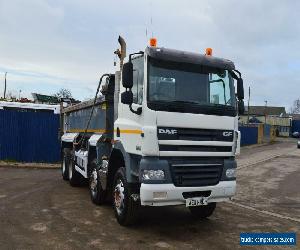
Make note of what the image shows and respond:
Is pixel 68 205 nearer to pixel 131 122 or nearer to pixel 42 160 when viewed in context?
pixel 131 122

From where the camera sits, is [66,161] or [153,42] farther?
[66,161]

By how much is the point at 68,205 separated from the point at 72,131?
3677 millimetres

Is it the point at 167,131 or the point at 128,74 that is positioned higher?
the point at 128,74

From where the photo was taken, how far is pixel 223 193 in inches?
273

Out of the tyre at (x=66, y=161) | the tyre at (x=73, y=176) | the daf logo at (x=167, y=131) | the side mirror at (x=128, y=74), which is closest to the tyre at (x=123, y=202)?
the daf logo at (x=167, y=131)

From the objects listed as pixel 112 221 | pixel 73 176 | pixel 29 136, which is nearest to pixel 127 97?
pixel 112 221

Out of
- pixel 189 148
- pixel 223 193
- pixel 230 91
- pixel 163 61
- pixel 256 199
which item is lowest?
pixel 256 199

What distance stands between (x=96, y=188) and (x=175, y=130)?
10.7 ft

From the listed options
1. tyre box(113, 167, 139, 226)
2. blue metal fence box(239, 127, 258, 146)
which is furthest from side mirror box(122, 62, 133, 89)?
blue metal fence box(239, 127, 258, 146)

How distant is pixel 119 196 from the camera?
732 cm

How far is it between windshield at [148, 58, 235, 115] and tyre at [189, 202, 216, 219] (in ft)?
7.30

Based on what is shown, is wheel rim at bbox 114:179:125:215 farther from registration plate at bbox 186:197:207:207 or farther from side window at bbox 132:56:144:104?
side window at bbox 132:56:144:104

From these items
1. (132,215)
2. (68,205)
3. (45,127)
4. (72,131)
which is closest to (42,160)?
(45,127)

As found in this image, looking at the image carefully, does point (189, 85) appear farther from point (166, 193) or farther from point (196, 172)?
point (166, 193)
